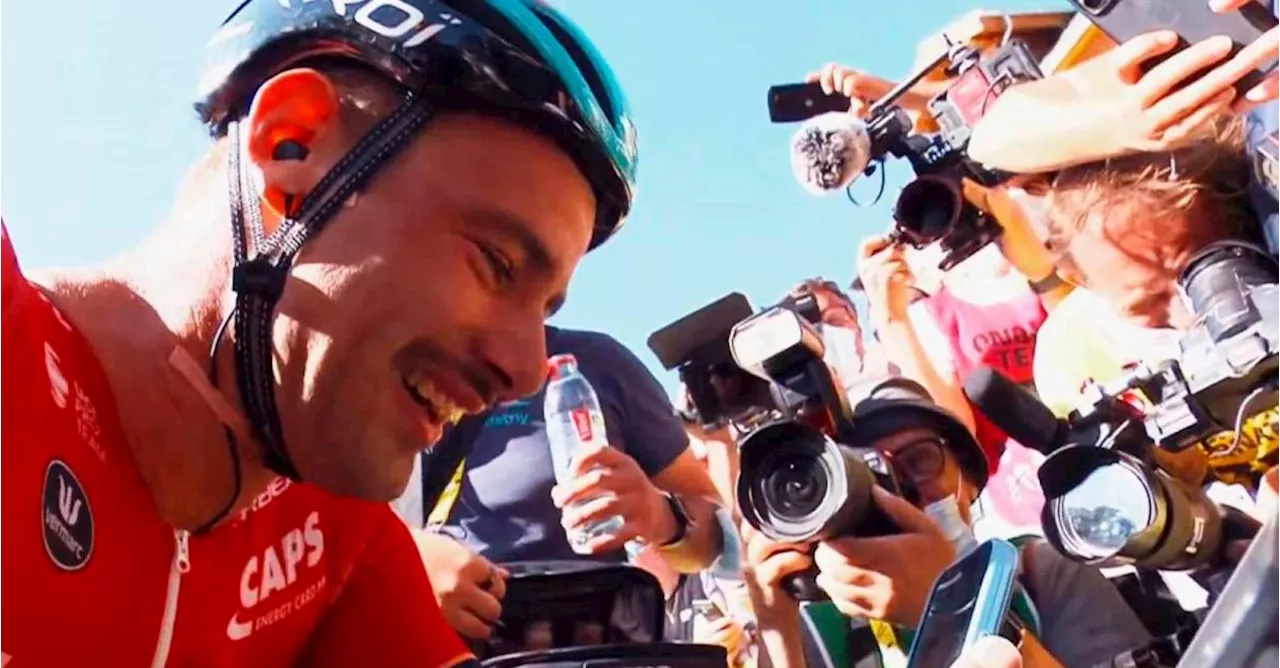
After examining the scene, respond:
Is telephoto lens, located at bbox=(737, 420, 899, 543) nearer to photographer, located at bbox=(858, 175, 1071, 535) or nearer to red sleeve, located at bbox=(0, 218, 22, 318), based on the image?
photographer, located at bbox=(858, 175, 1071, 535)

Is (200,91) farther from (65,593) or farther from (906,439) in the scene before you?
(906,439)

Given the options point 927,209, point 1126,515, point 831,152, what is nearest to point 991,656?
point 1126,515

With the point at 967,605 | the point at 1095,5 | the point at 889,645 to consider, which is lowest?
the point at 889,645

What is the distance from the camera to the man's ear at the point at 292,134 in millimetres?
1548

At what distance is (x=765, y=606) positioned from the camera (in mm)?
2521

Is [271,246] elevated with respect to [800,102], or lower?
lower

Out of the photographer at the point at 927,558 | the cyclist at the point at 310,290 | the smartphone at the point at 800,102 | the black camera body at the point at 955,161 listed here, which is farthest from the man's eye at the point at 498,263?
the smartphone at the point at 800,102

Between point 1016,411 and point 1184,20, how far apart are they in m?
0.72

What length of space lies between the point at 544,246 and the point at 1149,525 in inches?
43.6

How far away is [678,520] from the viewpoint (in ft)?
8.73

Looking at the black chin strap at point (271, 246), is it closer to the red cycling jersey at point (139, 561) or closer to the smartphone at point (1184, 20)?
the red cycling jersey at point (139, 561)

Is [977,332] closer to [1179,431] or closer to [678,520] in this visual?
[678,520]

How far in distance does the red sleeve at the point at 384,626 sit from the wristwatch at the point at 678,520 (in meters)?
0.88

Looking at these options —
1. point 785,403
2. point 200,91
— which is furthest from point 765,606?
point 200,91
